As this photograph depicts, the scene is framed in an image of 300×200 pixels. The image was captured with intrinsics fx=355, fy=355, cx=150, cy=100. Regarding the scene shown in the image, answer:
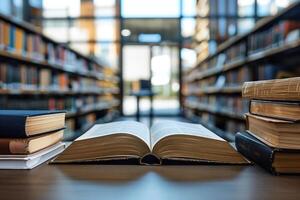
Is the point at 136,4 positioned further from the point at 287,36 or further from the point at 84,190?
the point at 84,190

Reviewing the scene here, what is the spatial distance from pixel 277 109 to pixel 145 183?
25 cm

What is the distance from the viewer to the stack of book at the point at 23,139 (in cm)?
56

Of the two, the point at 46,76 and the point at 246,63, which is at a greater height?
the point at 246,63

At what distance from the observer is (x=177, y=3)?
28.1 ft

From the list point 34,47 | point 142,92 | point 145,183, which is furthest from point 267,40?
point 142,92

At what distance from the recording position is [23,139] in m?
0.57

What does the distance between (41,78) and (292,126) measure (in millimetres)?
3722

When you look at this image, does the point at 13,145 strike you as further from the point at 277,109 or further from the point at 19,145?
the point at 277,109

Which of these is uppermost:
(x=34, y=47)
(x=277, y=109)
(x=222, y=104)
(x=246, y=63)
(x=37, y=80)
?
(x=34, y=47)

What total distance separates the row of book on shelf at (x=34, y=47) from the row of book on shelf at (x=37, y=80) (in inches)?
5.1

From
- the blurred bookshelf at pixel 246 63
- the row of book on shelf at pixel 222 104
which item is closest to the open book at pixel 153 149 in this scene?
the blurred bookshelf at pixel 246 63

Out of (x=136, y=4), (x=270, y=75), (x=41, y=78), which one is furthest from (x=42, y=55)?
(x=136, y=4)

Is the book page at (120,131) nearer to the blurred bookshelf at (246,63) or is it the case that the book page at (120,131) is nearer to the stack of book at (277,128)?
the stack of book at (277,128)

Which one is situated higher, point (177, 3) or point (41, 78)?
point (177, 3)
